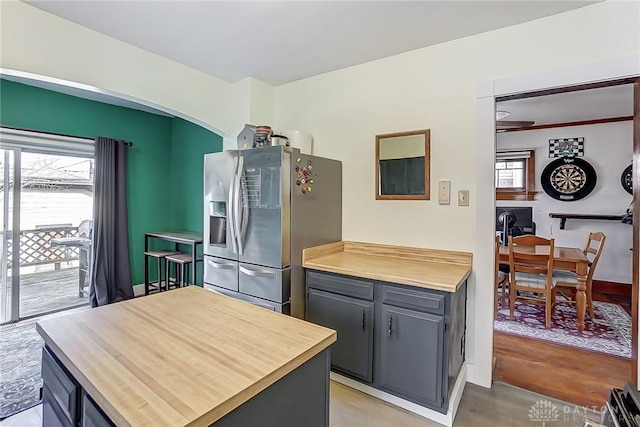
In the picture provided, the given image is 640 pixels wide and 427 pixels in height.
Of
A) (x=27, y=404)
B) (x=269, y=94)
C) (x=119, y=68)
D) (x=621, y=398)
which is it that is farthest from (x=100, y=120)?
(x=621, y=398)

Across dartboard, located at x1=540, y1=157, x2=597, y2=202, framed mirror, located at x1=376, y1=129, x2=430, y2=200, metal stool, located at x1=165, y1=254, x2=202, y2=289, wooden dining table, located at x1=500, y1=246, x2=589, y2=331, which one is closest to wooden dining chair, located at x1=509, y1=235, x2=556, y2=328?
→ wooden dining table, located at x1=500, y1=246, x2=589, y2=331

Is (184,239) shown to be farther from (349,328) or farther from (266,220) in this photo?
(349,328)

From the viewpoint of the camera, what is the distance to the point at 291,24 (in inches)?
86.6

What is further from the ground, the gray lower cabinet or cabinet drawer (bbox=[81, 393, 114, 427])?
cabinet drawer (bbox=[81, 393, 114, 427])

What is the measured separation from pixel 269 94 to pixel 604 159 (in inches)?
196

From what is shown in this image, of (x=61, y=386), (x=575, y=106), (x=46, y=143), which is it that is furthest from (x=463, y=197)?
(x=46, y=143)

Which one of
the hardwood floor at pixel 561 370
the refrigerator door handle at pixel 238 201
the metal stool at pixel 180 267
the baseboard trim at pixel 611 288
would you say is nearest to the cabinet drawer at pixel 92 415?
the refrigerator door handle at pixel 238 201

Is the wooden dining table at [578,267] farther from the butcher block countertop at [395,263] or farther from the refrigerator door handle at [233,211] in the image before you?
the refrigerator door handle at [233,211]

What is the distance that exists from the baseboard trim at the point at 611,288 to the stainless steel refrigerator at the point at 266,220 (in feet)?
14.7

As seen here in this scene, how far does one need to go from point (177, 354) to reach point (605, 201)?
6.00 meters

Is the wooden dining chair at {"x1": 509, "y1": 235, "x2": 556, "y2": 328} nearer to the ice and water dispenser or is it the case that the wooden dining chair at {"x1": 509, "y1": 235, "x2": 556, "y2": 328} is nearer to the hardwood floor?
the hardwood floor

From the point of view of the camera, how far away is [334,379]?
2.37 meters

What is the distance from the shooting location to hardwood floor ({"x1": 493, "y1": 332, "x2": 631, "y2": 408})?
87.6 inches

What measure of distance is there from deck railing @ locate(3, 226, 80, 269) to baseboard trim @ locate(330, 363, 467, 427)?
140 inches
